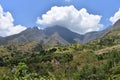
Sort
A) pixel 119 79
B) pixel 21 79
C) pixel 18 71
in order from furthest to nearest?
pixel 119 79 → pixel 18 71 → pixel 21 79

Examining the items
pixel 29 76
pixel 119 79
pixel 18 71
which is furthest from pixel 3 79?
pixel 119 79

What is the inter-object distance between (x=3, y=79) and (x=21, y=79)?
899cm

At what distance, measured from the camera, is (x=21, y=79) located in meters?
49.2

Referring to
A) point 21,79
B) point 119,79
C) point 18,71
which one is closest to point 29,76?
point 21,79

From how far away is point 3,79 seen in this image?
188ft

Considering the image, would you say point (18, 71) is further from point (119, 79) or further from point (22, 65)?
point (119, 79)

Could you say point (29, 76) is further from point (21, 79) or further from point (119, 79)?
point (119, 79)

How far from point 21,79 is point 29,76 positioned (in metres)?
2.05

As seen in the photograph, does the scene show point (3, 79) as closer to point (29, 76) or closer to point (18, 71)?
point (18, 71)

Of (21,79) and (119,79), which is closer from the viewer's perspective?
(21,79)

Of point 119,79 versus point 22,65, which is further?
point 119,79

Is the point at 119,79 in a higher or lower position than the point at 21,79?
higher

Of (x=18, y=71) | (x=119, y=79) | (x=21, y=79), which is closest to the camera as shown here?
(x=21, y=79)

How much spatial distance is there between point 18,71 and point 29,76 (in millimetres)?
5436
